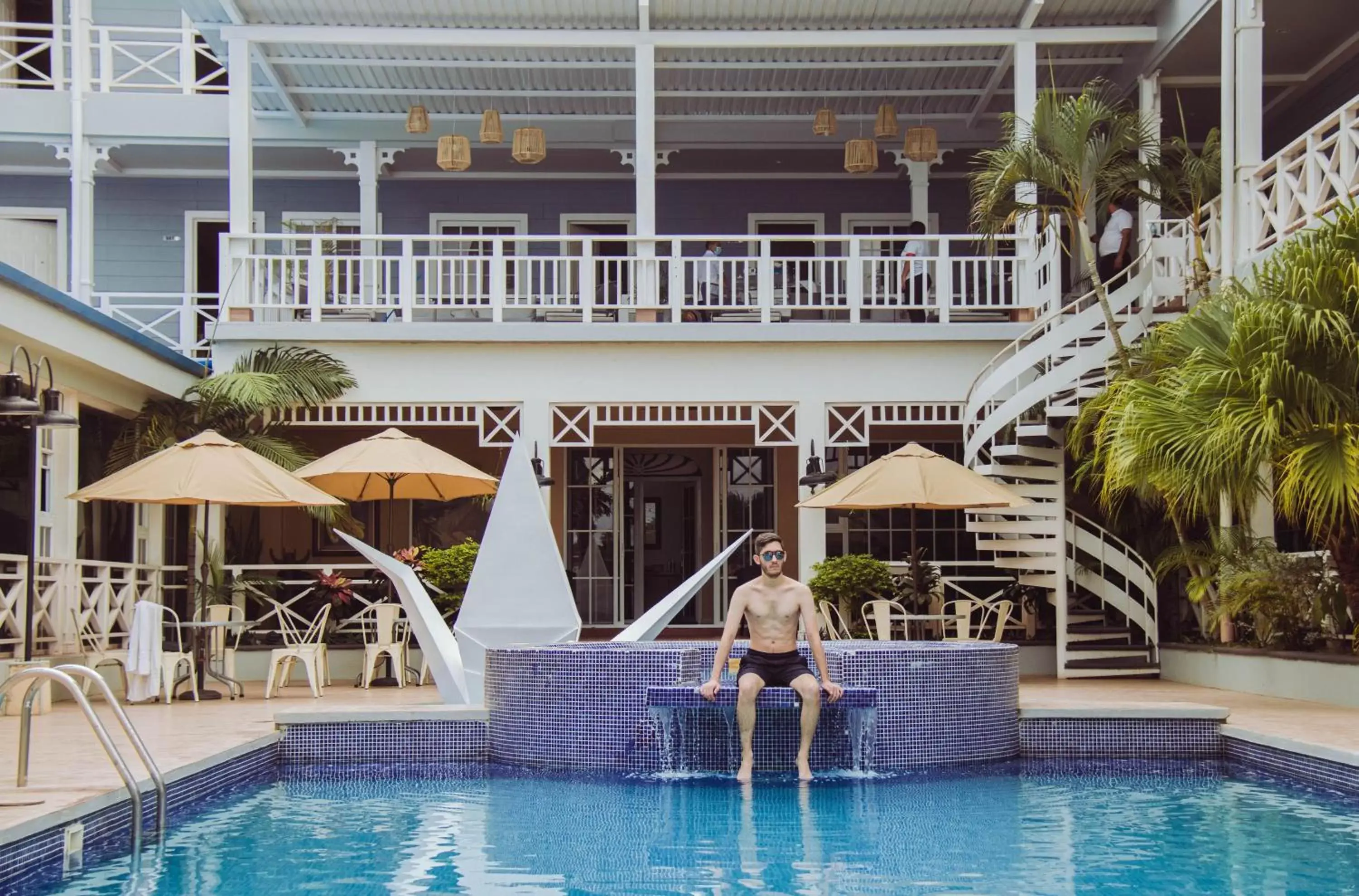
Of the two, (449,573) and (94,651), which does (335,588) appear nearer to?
(449,573)

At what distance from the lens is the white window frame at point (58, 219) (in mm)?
19016

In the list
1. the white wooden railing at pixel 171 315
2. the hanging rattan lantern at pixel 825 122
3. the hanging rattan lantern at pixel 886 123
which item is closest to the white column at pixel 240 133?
the white wooden railing at pixel 171 315

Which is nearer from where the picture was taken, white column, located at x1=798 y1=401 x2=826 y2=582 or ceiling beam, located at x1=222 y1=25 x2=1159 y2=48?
white column, located at x1=798 y1=401 x2=826 y2=582

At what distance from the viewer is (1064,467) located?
567 inches

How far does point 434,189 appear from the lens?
1939 centimetres

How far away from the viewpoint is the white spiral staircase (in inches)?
530

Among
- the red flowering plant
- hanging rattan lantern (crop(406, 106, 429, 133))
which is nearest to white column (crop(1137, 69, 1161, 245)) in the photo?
hanging rattan lantern (crop(406, 106, 429, 133))

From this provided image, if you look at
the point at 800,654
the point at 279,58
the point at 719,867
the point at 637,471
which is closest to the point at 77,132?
the point at 279,58

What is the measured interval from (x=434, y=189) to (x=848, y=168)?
5.29 metres

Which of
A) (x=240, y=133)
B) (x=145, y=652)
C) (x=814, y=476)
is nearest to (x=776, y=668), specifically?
(x=145, y=652)

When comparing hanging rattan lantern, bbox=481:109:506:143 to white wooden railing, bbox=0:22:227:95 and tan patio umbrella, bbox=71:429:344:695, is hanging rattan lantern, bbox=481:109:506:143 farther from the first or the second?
tan patio umbrella, bbox=71:429:344:695

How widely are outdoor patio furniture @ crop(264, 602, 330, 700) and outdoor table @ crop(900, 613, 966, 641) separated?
4863mm

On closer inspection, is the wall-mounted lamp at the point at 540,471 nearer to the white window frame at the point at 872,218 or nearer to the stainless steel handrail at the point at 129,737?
the white window frame at the point at 872,218

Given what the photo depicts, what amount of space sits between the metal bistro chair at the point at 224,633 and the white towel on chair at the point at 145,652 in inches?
25.9
